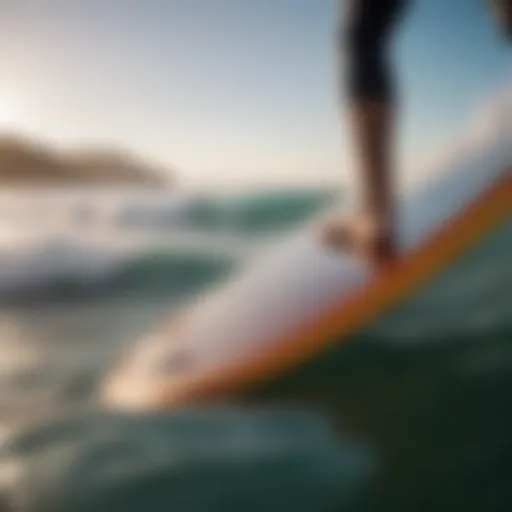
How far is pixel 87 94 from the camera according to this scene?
Answer: 101 centimetres

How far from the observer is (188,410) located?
90cm

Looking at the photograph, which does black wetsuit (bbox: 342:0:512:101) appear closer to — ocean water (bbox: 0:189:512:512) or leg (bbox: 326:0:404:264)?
leg (bbox: 326:0:404:264)

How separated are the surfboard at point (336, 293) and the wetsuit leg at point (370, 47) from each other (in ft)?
0.36

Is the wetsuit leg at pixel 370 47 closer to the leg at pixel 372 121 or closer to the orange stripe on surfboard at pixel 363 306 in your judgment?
the leg at pixel 372 121

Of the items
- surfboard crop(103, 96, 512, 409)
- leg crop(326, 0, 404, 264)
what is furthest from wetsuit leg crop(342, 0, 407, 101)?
surfboard crop(103, 96, 512, 409)

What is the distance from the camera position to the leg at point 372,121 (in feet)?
3.09

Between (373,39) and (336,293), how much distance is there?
0.29 m

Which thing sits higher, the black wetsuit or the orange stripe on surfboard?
the black wetsuit

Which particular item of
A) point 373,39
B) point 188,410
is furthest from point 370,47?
point 188,410

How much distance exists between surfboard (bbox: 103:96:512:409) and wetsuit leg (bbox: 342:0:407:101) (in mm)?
109

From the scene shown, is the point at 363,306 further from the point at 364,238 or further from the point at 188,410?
the point at 188,410

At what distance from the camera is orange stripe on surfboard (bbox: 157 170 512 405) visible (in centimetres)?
91

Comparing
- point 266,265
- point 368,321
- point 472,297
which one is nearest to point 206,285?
point 266,265

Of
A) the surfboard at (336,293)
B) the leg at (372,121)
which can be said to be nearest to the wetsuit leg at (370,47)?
the leg at (372,121)
